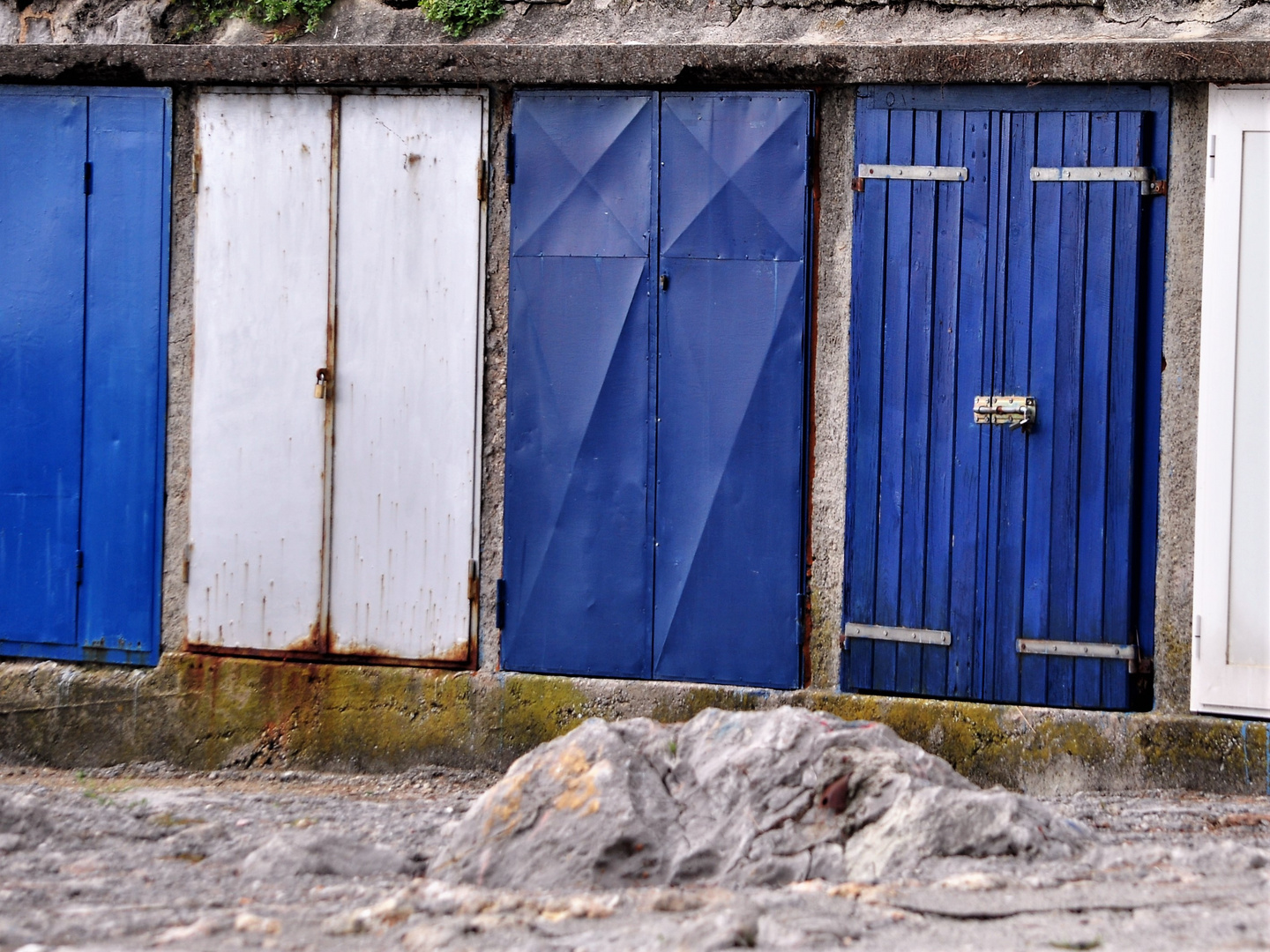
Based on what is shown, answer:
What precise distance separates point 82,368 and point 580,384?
2.23 meters

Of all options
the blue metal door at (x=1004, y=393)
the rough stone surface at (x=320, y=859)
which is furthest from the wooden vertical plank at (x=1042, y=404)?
the rough stone surface at (x=320, y=859)

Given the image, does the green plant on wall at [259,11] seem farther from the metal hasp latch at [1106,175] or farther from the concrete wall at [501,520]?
the metal hasp latch at [1106,175]

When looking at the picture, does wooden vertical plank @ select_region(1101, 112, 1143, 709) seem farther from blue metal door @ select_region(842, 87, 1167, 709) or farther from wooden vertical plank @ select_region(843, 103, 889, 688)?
wooden vertical plank @ select_region(843, 103, 889, 688)

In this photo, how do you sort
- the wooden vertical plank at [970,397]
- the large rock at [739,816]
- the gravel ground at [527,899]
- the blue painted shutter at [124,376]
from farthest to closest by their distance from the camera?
the blue painted shutter at [124,376], the wooden vertical plank at [970,397], the large rock at [739,816], the gravel ground at [527,899]

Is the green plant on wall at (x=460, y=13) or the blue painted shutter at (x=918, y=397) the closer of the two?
the blue painted shutter at (x=918, y=397)

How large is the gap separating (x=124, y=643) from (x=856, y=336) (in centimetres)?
339

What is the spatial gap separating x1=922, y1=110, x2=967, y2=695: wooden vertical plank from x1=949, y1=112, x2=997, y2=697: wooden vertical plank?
17 millimetres

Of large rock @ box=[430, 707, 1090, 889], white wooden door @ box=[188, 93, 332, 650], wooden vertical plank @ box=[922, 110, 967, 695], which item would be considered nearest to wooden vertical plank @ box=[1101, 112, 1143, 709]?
wooden vertical plank @ box=[922, 110, 967, 695]

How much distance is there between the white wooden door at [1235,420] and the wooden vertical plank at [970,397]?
77cm

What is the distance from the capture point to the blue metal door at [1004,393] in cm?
470

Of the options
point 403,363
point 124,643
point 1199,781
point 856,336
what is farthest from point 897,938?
point 124,643

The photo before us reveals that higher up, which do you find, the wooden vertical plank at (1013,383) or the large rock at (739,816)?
the wooden vertical plank at (1013,383)

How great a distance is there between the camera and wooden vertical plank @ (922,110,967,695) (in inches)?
190

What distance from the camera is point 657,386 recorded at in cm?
508
